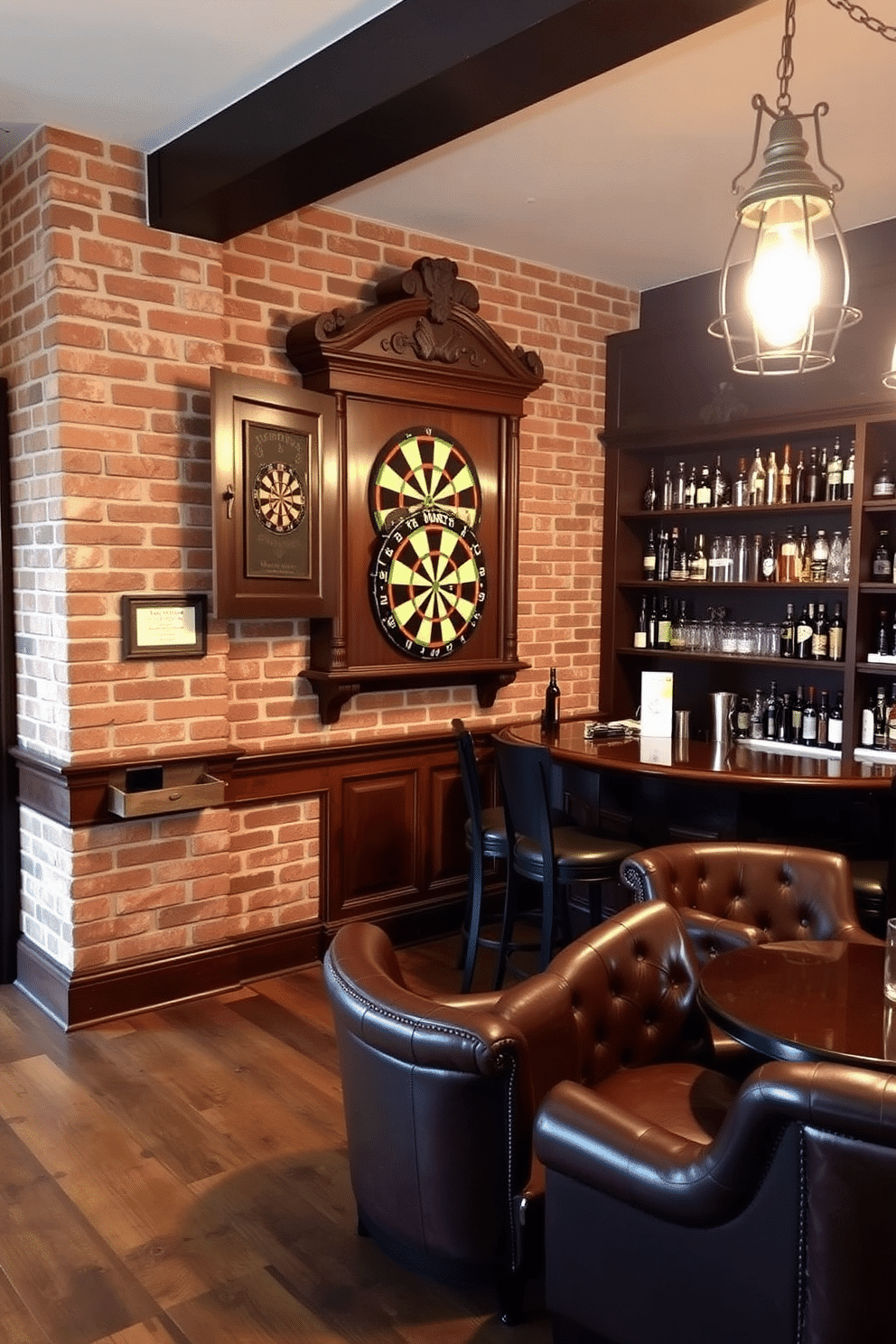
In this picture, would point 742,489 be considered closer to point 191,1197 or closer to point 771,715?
point 771,715

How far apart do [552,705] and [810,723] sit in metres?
1.11

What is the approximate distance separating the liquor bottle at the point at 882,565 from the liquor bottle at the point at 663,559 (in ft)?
3.41

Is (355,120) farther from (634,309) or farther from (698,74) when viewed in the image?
(634,309)

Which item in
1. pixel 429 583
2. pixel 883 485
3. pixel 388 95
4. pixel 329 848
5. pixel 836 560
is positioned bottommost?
pixel 329 848

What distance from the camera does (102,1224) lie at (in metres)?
2.51

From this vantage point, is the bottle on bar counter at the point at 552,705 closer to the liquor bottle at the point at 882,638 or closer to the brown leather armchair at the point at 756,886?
the liquor bottle at the point at 882,638

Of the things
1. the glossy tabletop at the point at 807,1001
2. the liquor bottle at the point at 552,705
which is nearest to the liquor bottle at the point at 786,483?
the liquor bottle at the point at 552,705

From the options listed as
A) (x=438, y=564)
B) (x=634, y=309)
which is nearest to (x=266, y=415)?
(x=438, y=564)

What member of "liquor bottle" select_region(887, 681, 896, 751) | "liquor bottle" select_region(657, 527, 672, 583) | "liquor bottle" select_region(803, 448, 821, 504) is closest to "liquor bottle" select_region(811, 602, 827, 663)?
"liquor bottle" select_region(887, 681, 896, 751)

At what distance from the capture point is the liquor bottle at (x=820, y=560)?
4.50 metres

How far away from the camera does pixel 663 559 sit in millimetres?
5219

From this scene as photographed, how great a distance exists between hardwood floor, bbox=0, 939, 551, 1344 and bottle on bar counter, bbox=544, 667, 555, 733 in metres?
1.53

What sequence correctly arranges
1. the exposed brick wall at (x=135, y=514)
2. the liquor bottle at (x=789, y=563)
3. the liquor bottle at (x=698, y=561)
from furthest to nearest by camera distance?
the liquor bottle at (x=698, y=561) < the liquor bottle at (x=789, y=563) < the exposed brick wall at (x=135, y=514)

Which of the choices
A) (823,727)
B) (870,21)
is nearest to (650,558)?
(823,727)
